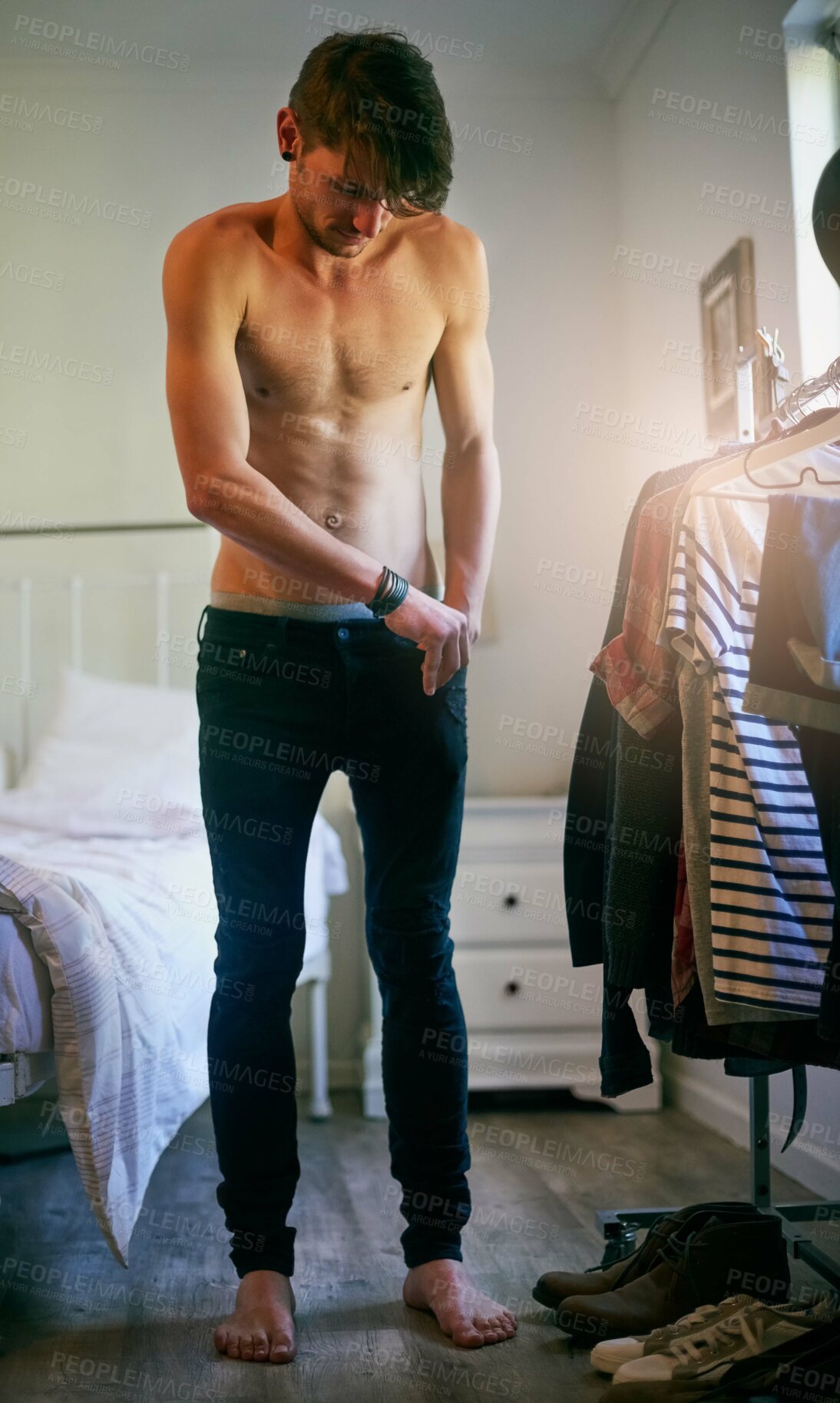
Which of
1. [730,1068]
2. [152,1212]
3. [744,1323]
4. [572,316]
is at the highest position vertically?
[572,316]

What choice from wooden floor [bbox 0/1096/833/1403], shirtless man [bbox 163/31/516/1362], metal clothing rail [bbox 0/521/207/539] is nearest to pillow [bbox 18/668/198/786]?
metal clothing rail [bbox 0/521/207/539]

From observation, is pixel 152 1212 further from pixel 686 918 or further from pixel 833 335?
pixel 833 335

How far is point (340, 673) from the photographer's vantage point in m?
1.33

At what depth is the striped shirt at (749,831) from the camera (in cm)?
112

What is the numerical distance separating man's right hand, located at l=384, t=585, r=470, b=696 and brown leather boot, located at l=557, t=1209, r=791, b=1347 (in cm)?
71

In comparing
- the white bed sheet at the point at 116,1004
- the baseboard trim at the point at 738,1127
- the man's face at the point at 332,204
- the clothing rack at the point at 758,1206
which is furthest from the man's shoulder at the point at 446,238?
the baseboard trim at the point at 738,1127

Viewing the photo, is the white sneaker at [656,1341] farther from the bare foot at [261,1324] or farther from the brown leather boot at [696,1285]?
the bare foot at [261,1324]

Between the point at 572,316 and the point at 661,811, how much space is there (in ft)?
6.10

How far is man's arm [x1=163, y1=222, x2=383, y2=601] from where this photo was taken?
1.24 meters

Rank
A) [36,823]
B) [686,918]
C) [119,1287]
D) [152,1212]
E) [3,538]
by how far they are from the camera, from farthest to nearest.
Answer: [3,538] → [36,823] → [152,1212] → [119,1287] → [686,918]

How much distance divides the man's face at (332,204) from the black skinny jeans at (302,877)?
46 cm

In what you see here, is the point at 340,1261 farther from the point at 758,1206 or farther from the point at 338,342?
the point at 338,342

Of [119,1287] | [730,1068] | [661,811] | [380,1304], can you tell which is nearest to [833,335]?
[661,811]

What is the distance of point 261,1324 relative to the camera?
1253mm
